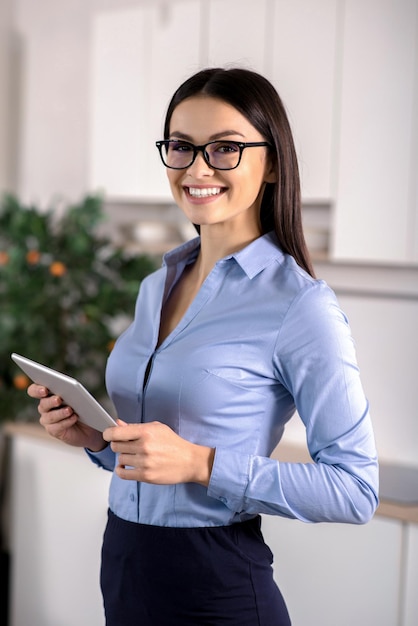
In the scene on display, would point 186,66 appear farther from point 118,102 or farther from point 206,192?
point 206,192

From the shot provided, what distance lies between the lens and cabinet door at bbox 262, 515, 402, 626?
2.21 metres

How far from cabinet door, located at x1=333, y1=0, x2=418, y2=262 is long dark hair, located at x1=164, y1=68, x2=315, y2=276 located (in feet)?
3.76

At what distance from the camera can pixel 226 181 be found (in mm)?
1326

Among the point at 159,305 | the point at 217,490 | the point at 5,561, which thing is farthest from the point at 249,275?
the point at 5,561

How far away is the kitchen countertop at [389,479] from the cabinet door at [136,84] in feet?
2.90

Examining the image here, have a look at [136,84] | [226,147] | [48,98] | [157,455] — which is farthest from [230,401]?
[48,98]

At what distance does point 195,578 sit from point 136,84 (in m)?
2.07

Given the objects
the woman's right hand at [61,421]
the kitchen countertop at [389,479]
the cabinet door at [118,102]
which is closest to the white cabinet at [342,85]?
the cabinet door at [118,102]

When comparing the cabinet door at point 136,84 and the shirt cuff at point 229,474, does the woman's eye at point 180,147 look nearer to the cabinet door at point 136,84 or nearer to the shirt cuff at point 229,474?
the shirt cuff at point 229,474

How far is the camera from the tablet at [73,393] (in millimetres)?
1202

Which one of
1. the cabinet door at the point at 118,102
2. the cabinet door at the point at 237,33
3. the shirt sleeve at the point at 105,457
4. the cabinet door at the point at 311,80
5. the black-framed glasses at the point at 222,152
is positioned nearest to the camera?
the black-framed glasses at the point at 222,152

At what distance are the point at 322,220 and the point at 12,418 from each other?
1276 millimetres

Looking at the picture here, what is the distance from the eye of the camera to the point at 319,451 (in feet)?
4.08

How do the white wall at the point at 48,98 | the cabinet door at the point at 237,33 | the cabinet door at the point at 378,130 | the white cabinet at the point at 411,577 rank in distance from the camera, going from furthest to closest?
the white wall at the point at 48,98, the cabinet door at the point at 237,33, the cabinet door at the point at 378,130, the white cabinet at the point at 411,577
